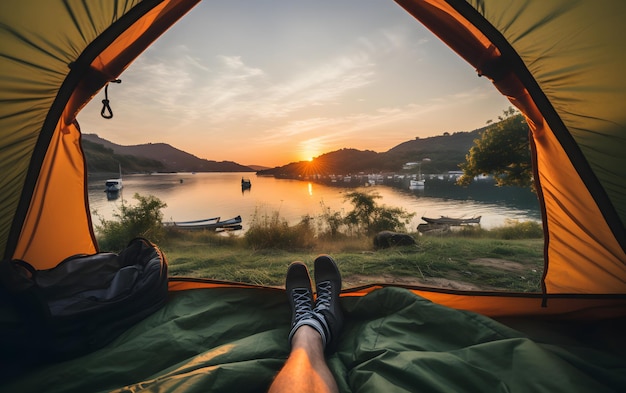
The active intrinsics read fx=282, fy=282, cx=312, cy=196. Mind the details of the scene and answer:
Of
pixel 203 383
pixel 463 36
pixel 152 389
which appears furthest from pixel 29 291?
pixel 463 36

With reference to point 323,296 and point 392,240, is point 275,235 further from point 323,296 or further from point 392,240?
point 323,296

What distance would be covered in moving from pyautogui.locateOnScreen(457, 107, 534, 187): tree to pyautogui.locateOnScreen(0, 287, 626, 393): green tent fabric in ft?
26.5

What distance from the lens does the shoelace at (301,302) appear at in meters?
1.52

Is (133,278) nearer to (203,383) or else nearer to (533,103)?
(203,383)

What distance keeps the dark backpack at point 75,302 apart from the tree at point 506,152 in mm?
9088

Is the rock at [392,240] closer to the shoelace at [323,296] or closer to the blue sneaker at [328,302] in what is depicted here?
the blue sneaker at [328,302]

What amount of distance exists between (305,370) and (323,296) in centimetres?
70

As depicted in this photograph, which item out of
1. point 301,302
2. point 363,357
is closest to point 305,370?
point 363,357

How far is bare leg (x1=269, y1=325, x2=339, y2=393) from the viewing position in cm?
94

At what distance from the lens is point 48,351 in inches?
47.9

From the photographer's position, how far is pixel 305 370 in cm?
103

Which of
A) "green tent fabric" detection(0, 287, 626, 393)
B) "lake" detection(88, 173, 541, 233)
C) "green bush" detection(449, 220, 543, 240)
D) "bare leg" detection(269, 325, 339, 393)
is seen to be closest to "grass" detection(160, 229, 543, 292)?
"green tent fabric" detection(0, 287, 626, 393)

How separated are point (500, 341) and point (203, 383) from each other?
3.75ft

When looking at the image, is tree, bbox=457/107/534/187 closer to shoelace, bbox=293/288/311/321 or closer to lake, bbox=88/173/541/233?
lake, bbox=88/173/541/233
